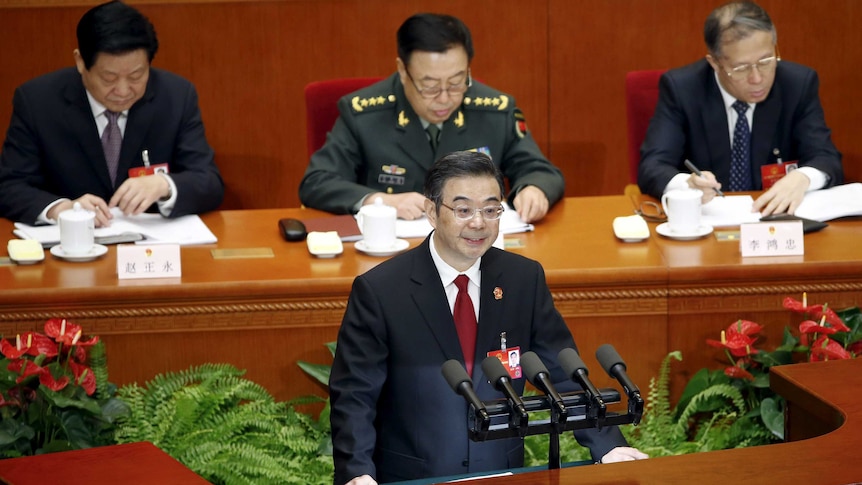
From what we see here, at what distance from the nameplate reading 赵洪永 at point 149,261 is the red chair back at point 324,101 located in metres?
1.02

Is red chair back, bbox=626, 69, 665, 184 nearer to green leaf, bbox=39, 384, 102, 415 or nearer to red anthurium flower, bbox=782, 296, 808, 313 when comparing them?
red anthurium flower, bbox=782, 296, 808, 313

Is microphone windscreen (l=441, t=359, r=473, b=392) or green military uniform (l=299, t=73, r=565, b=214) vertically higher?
green military uniform (l=299, t=73, r=565, b=214)

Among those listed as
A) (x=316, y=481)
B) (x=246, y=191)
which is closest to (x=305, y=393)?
(x=316, y=481)

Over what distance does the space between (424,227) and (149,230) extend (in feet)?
2.63

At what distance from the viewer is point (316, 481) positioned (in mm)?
3076

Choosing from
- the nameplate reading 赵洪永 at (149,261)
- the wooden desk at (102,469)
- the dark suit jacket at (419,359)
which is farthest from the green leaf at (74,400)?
the dark suit jacket at (419,359)

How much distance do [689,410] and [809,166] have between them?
109 cm

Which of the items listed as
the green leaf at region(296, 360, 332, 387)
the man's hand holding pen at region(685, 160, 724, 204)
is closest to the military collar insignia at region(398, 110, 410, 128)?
the man's hand holding pen at region(685, 160, 724, 204)

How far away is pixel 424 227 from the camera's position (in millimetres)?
3572

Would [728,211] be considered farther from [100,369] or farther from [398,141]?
[100,369]

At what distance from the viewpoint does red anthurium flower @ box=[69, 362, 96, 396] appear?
2980mm

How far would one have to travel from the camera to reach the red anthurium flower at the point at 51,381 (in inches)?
115

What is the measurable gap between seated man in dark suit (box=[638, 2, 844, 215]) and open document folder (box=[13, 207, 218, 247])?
142 cm

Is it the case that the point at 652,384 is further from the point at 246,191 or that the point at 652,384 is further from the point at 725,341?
the point at 246,191
